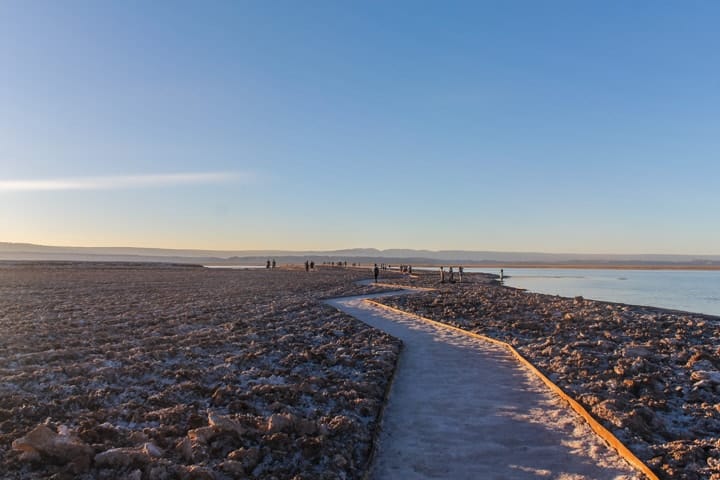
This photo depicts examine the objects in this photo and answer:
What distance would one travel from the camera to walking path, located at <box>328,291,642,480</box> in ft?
20.6

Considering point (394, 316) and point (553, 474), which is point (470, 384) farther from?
point (394, 316)

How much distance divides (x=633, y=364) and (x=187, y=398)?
9.00 m

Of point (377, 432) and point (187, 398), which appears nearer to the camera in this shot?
point (377, 432)

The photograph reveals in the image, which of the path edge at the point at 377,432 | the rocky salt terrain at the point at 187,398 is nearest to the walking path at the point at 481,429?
the path edge at the point at 377,432

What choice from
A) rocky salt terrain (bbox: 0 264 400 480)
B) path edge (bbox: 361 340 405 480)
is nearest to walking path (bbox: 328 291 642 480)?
path edge (bbox: 361 340 405 480)

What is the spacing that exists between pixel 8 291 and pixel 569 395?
28.3 m

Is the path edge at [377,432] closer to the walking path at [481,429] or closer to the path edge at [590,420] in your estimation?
the walking path at [481,429]

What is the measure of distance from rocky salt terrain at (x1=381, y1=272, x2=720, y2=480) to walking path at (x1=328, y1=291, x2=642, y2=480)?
0.56 m

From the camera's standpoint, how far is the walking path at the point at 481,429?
628 centimetres

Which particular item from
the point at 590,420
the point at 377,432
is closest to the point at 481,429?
the point at 377,432

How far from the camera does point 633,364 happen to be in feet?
35.9

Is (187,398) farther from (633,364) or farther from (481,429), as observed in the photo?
(633,364)

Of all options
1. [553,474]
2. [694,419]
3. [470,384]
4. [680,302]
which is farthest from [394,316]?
[680,302]

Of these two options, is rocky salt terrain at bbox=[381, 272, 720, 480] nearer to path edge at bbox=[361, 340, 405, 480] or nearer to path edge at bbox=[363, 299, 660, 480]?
path edge at bbox=[363, 299, 660, 480]
